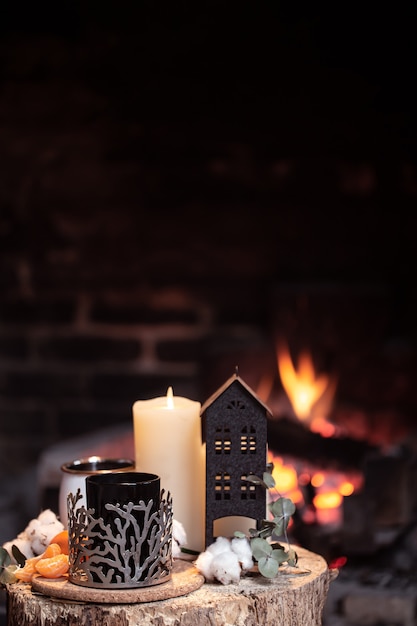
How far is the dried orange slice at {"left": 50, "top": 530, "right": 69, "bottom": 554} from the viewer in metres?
1.17

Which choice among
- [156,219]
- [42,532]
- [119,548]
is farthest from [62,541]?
[156,219]

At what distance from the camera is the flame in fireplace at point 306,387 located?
242 cm

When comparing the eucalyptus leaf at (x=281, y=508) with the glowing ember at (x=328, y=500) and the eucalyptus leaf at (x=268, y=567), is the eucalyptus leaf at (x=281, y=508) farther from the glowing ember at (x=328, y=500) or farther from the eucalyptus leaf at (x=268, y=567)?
the glowing ember at (x=328, y=500)

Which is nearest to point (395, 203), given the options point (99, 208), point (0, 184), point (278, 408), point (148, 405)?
point (278, 408)

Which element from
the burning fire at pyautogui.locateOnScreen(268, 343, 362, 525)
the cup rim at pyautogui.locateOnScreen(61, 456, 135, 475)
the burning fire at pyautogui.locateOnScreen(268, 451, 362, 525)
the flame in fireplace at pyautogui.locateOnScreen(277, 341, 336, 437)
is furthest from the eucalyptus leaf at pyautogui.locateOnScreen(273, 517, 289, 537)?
the flame in fireplace at pyautogui.locateOnScreen(277, 341, 336, 437)

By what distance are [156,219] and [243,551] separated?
1.50 metres

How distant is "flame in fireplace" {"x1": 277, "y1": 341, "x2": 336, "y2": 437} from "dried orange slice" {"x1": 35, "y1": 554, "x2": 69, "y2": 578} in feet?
4.41

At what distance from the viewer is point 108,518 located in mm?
1060

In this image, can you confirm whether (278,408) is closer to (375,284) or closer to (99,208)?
(375,284)

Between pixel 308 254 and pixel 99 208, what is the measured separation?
54 cm

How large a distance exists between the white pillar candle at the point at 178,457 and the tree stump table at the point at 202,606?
69 mm

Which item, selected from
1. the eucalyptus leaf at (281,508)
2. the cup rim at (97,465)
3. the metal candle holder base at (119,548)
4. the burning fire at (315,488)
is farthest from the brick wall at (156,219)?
the metal candle holder base at (119,548)

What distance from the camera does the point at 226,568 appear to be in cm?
110

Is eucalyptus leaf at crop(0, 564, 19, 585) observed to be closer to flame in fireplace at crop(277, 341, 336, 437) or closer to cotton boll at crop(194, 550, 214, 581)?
cotton boll at crop(194, 550, 214, 581)
